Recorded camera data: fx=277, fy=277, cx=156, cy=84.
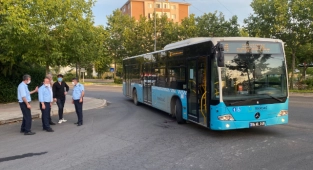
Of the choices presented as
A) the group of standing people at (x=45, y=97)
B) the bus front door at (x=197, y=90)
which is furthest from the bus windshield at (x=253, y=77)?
the group of standing people at (x=45, y=97)

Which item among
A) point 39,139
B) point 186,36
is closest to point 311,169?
point 39,139

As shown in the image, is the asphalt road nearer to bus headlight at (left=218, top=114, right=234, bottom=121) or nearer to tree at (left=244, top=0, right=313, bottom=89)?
bus headlight at (left=218, top=114, right=234, bottom=121)

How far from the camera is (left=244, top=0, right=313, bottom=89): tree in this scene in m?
22.5

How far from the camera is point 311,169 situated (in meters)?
5.15

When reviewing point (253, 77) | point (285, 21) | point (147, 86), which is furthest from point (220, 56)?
point (285, 21)

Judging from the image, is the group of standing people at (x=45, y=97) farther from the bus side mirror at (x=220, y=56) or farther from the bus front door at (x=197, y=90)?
the bus side mirror at (x=220, y=56)

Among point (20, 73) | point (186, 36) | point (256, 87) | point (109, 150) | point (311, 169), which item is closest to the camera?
point (311, 169)

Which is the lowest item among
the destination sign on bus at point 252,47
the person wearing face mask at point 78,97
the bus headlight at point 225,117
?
the bus headlight at point 225,117

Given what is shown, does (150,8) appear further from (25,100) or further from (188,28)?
(25,100)

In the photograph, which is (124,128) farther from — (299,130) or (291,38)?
(291,38)

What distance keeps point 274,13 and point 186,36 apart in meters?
14.1

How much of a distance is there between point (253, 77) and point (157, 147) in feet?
10.7

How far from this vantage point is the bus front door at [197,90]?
8297 millimetres

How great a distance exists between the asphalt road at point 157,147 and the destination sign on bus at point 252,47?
2424 mm
